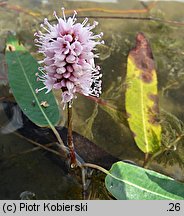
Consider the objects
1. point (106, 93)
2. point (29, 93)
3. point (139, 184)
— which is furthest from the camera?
point (106, 93)

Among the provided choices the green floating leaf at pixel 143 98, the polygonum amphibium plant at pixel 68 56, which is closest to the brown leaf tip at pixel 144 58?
the green floating leaf at pixel 143 98

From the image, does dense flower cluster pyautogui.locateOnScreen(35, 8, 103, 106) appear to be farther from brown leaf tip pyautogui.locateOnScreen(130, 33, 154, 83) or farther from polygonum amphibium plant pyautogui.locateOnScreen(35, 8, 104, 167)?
brown leaf tip pyautogui.locateOnScreen(130, 33, 154, 83)

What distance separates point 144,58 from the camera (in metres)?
1.55

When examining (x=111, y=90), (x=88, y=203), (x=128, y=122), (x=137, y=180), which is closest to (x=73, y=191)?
(x=88, y=203)

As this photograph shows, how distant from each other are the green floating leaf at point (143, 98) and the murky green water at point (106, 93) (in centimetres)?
4

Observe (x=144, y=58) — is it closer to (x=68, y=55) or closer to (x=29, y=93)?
(x=29, y=93)

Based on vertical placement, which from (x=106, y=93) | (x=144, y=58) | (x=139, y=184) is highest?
(x=144, y=58)

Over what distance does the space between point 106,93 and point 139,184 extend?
41 cm

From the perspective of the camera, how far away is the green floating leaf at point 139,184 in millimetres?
1224

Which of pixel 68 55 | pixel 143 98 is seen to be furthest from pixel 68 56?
pixel 143 98

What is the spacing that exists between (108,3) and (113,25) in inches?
4.6

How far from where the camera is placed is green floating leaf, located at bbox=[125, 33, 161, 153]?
142 centimetres

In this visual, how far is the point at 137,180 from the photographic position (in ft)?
4.11

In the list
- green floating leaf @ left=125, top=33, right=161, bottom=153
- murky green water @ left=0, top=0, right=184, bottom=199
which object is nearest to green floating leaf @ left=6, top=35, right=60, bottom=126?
murky green water @ left=0, top=0, right=184, bottom=199
